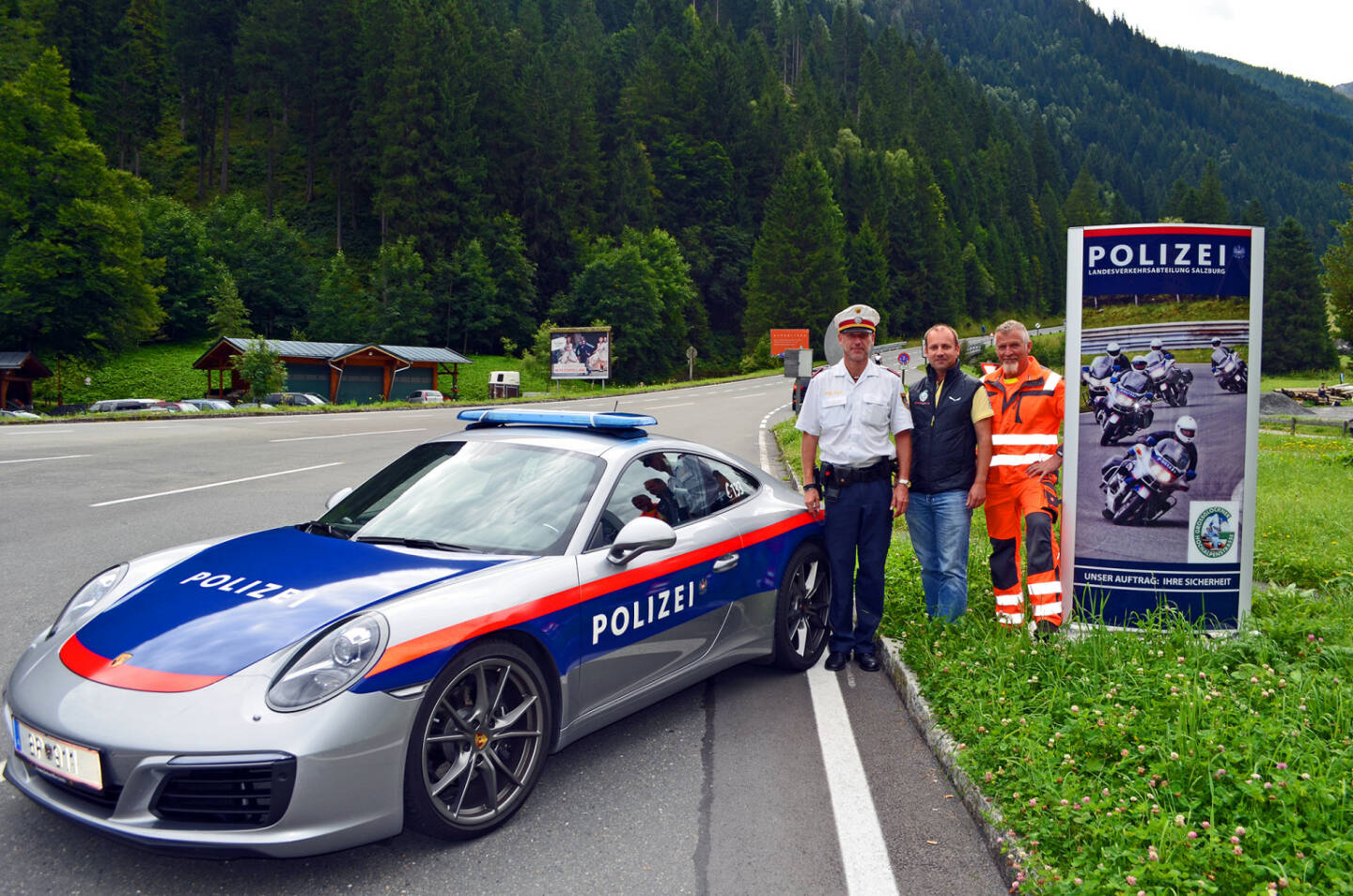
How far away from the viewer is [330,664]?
9.99 feet

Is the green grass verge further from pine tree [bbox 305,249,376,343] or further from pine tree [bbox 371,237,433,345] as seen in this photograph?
pine tree [bbox 305,249,376,343]

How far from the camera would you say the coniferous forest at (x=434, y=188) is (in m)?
51.5

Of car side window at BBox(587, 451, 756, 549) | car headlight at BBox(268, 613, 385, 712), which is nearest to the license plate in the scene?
car headlight at BBox(268, 613, 385, 712)

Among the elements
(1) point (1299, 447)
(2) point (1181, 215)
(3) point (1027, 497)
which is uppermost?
(2) point (1181, 215)

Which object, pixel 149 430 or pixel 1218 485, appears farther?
pixel 149 430

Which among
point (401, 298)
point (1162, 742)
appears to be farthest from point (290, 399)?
point (1162, 742)

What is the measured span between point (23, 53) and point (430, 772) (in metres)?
81.7

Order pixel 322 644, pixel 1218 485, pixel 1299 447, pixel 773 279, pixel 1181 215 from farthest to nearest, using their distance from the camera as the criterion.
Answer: pixel 1181 215, pixel 773 279, pixel 1299 447, pixel 1218 485, pixel 322 644

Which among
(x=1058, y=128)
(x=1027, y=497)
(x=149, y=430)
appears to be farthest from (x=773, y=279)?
(x=1058, y=128)

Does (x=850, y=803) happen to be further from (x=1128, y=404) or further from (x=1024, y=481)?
(x=1128, y=404)

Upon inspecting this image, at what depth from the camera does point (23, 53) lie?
65.8 metres

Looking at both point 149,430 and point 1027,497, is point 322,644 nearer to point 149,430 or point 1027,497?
point 1027,497

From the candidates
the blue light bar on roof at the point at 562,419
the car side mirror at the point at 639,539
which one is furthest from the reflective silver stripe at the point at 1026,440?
the car side mirror at the point at 639,539

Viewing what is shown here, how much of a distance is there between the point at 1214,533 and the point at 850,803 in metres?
2.87
